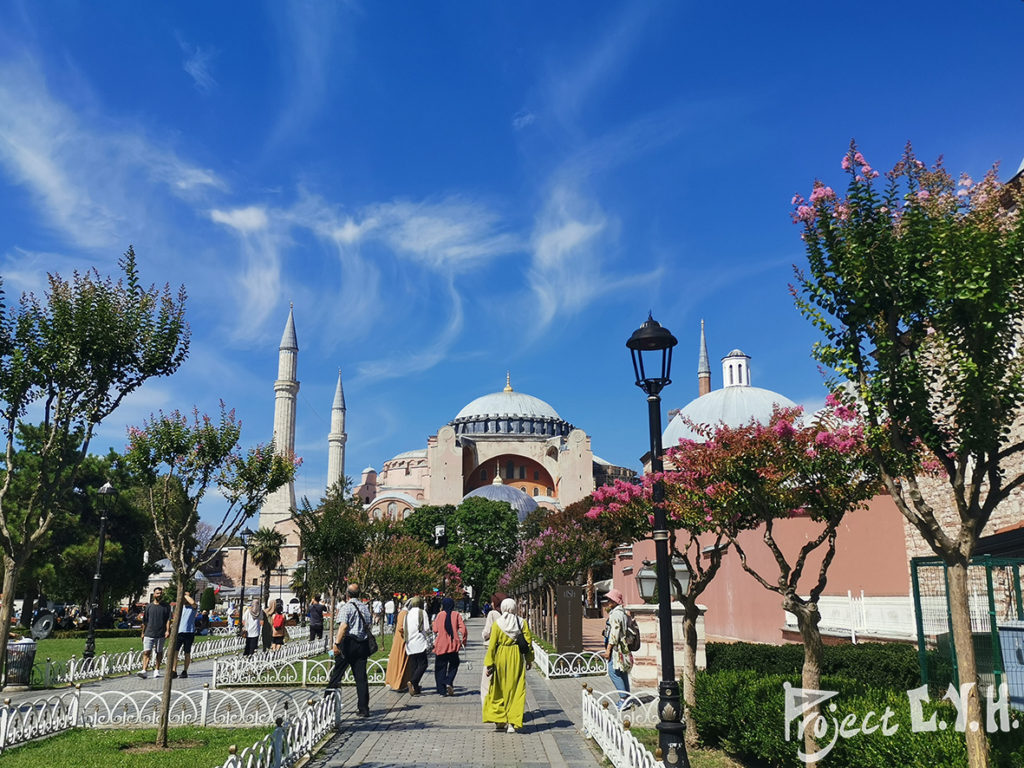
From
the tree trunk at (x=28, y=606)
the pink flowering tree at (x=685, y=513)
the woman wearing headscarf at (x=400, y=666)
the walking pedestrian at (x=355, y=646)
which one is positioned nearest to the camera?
the pink flowering tree at (x=685, y=513)

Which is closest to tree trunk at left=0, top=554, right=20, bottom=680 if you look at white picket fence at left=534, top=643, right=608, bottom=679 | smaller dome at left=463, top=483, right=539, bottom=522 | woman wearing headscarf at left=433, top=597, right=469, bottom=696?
woman wearing headscarf at left=433, top=597, right=469, bottom=696

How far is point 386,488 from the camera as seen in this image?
8369 centimetres

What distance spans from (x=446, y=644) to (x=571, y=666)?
14.3 feet

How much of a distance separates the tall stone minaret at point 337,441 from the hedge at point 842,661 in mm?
59797

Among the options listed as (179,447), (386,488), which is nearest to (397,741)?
(179,447)

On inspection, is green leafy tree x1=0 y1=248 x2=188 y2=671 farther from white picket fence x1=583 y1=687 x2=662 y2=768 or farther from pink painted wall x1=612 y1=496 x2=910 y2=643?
pink painted wall x1=612 y1=496 x2=910 y2=643

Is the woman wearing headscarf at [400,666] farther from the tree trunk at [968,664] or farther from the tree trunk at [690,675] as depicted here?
the tree trunk at [968,664]

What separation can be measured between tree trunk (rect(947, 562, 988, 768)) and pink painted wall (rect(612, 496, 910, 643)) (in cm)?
1179

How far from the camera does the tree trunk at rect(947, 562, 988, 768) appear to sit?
430 centimetres

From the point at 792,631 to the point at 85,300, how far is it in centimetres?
1515

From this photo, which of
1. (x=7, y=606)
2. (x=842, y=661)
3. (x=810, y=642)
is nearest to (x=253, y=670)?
(x=7, y=606)

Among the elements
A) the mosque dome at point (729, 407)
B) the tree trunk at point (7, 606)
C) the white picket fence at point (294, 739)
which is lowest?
the white picket fence at point (294, 739)

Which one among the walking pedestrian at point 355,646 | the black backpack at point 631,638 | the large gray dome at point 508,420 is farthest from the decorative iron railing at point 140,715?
the large gray dome at point 508,420

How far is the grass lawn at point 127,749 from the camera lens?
663 cm
